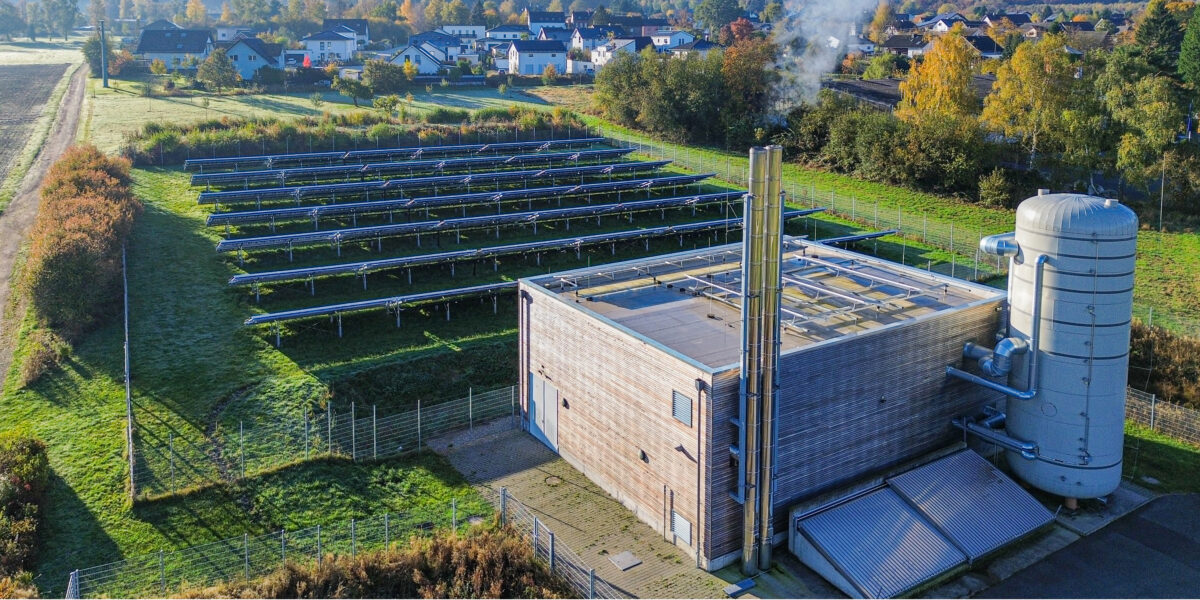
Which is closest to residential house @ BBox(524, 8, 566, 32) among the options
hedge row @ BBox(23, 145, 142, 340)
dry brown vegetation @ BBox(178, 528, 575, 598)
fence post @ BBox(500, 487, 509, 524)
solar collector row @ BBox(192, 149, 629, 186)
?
solar collector row @ BBox(192, 149, 629, 186)

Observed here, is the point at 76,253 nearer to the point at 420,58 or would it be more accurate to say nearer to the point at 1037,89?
the point at 1037,89

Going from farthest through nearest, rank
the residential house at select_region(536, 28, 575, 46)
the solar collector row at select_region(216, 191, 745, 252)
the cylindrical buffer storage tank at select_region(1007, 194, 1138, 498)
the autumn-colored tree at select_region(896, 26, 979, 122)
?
the residential house at select_region(536, 28, 575, 46)
the autumn-colored tree at select_region(896, 26, 979, 122)
the solar collector row at select_region(216, 191, 745, 252)
the cylindrical buffer storage tank at select_region(1007, 194, 1138, 498)

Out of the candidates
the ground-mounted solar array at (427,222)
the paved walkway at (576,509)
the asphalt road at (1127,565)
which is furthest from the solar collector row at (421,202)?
the asphalt road at (1127,565)

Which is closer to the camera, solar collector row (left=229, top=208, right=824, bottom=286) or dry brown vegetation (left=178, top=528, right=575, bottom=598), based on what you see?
dry brown vegetation (left=178, top=528, right=575, bottom=598)

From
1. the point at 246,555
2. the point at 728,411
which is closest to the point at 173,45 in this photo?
the point at 246,555

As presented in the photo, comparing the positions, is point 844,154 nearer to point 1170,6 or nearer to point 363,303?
point 363,303

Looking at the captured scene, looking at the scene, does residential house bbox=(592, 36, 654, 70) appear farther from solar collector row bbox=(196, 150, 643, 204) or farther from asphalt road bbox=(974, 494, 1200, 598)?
asphalt road bbox=(974, 494, 1200, 598)
